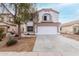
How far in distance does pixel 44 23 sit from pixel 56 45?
1.79 ft

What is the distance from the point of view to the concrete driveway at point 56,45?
3.52 m

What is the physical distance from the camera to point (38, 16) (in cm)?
373

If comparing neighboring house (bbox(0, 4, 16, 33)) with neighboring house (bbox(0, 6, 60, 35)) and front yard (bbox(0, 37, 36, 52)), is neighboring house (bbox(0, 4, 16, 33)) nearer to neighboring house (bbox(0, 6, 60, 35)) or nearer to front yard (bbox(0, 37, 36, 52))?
neighboring house (bbox(0, 6, 60, 35))

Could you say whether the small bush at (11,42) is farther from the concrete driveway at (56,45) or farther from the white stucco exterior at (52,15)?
the white stucco exterior at (52,15)

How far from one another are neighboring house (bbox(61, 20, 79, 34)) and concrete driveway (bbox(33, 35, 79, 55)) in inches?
6.4

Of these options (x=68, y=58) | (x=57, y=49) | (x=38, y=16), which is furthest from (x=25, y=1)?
(x=68, y=58)

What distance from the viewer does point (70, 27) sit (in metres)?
3.71

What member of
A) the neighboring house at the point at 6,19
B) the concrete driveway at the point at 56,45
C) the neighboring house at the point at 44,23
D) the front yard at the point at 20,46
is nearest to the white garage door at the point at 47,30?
the neighboring house at the point at 44,23

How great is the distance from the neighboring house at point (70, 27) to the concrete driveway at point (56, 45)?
0.16m

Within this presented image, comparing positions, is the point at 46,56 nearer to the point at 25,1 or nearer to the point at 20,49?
the point at 20,49

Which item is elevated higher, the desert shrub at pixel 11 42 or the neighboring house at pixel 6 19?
the neighboring house at pixel 6 19

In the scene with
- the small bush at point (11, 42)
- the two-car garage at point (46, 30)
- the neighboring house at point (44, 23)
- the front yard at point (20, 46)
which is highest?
the neighboring house at point (44, 23)

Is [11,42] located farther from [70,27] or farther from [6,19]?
[70,27]

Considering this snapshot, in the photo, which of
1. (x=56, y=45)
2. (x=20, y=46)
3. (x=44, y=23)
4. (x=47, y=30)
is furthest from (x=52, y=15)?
(x=20, y=46)
